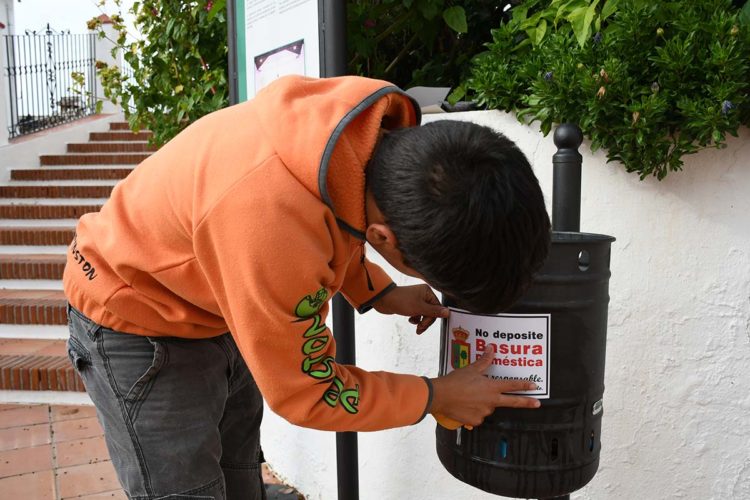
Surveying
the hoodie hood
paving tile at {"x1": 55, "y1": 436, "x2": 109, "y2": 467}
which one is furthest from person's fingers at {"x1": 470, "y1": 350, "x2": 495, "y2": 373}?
paving tile at {"x1": 55, "y1": 436, "x2": 109, "y2": 467}

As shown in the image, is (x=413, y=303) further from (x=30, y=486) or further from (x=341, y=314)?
(x=30, y=486)

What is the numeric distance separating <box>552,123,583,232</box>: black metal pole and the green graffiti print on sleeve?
0.60 m

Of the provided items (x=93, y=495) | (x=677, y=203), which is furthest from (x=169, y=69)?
(x=677, y=203)

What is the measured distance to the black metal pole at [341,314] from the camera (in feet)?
6.78

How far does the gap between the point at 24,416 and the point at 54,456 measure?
Result: 0.77 m

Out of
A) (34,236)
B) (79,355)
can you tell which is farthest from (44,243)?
(79,355)

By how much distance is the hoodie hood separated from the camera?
49.3 inches

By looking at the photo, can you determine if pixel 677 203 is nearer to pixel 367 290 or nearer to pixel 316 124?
pixel 367 290

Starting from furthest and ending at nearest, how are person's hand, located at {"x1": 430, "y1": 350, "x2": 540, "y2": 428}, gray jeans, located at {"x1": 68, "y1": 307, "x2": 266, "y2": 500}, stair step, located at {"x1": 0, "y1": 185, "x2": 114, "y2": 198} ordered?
stair step, located at {"x1": 0, "y1": 185, "x2": 114, "y2": 198} → gray jeans, located at {"x1": 68, "y1": 307, "x2": 266, "y2": 500} → person's hand, located at {"x1": 430, "y1": 350, "x2": 540, "y2": 428}

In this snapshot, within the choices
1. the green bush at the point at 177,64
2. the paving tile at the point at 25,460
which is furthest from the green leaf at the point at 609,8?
the paving tile at the point at 25,460

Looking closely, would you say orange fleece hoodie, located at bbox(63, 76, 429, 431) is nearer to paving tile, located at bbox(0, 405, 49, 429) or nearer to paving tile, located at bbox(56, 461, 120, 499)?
paving tile, located at bbox(56, 461, 120, 499)

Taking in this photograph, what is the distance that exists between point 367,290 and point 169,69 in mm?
2348

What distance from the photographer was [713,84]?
1.69m

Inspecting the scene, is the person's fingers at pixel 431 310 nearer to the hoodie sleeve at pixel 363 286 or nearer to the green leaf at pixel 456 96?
the hoodie sleeve at pixel 363 286
